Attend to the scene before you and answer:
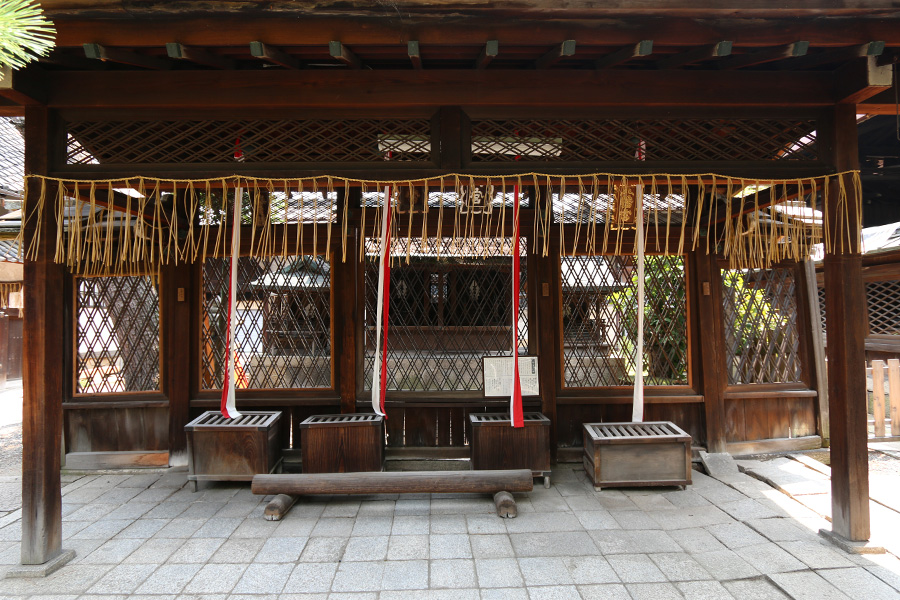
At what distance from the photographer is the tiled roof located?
7109 millimetres

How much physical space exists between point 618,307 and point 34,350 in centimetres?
538

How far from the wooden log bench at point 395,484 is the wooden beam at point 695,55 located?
3.46 metres

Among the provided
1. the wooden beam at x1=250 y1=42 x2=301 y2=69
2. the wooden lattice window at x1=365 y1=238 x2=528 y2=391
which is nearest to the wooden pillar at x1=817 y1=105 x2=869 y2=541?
the wooden lattice window at x1=365 y1=238 x2=528 y2=391

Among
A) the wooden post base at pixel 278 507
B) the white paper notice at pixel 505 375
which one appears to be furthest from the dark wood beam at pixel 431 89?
the wooden post base at pixel 278 507

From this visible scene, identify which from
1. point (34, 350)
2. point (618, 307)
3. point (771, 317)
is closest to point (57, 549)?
point (34, 350)

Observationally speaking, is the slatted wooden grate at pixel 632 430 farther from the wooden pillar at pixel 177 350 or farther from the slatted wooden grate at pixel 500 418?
the wooden pillar at pixel 177 350

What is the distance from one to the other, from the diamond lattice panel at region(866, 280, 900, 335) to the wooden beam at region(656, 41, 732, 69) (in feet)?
27.2

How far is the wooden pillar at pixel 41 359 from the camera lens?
3.35 meters

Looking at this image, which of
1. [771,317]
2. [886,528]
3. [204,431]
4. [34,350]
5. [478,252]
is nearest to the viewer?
[34,350]

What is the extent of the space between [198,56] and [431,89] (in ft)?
5.15

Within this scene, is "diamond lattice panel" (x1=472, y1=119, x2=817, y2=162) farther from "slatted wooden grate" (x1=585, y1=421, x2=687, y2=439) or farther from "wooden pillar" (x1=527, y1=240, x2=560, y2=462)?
"slatted wooden grate" (x1=585, y1=421, x2=687, y2=439)

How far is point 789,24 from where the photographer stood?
3068 millimetres

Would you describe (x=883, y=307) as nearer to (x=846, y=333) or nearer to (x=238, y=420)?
(x=846, y=333)

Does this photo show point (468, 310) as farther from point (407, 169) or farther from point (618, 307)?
point (407, 169)
